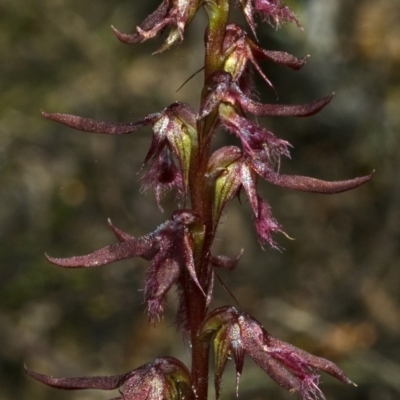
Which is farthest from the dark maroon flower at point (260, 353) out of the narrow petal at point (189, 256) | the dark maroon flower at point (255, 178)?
the dark maroon flower at point (255, 178)

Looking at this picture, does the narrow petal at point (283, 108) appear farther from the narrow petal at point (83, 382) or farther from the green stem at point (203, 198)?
the narrow petal at point (83, 382)

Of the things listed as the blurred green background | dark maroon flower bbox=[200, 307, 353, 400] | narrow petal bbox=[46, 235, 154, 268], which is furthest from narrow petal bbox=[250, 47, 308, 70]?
the blurred green background

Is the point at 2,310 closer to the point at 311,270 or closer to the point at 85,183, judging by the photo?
the point at 85,183

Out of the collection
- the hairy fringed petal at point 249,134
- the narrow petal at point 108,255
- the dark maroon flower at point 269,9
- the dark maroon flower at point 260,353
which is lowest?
the dark maroon flower at point 260,353

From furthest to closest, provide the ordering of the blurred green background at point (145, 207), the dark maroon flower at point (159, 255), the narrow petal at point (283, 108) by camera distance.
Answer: the blurred green background at point (145, 207), the dark maroon flower at point (159, 255), the narrow petal at point (283, 108)

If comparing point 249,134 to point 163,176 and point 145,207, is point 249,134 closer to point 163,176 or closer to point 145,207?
point 163,176

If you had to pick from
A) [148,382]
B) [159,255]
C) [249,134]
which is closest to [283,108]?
[249,134]
